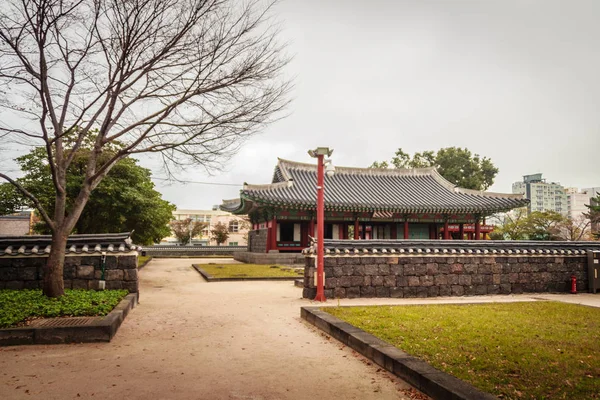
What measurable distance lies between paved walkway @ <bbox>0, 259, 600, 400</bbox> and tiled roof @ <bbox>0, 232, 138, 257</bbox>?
2.15 m

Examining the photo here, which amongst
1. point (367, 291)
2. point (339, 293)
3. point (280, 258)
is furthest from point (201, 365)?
point (280, 258)

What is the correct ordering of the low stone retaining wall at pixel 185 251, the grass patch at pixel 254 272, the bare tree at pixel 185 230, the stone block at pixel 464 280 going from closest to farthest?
1. the stone block at pixel 464 280
2. the grass patch at pixel 254 272
3. the low stone retaining wall at pixel 185 251
4. the bare tree at pixel 185 230

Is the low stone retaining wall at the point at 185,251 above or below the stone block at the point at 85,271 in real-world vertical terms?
below

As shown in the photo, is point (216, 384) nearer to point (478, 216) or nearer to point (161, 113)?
point (161, 113)

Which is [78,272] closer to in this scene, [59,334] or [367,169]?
[59,334]

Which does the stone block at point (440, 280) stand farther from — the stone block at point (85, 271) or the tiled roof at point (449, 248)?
the stone block at point (85, 271)

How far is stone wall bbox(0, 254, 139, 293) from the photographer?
31.1 ft

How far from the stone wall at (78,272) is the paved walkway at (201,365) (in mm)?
1743

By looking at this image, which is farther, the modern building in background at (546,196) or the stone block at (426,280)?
the modern building in background at (546,196)

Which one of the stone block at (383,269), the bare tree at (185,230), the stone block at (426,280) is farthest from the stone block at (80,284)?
the bare tree at (185,230)

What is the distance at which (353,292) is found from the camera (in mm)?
11445

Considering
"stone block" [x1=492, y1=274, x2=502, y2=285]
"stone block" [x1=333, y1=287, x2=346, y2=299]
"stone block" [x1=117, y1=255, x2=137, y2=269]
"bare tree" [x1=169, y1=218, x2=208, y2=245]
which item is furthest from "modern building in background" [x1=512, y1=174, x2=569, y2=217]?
"stone block" [x1=117, y1=255, x2=137, y2=269]

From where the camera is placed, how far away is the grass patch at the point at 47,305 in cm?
680

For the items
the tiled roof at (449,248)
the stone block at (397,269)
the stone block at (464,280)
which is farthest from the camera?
the stone block at (464,280)
